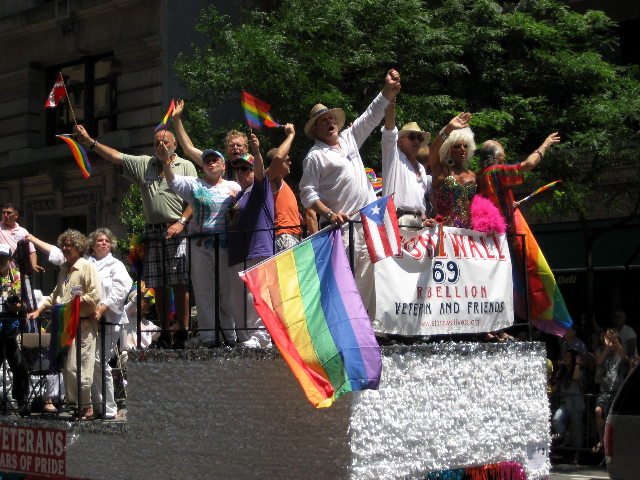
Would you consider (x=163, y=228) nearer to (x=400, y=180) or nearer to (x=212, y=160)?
(x=212, y=160)

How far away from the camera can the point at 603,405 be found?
1084cm

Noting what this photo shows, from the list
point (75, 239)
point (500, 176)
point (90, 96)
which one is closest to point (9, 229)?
point (75, 239)

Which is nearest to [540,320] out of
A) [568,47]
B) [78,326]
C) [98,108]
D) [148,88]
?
[78,326]

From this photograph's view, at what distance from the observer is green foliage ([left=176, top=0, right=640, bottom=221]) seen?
13.0m

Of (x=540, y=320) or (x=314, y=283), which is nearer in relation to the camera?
(x=314, y=283)

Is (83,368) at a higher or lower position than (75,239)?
lower

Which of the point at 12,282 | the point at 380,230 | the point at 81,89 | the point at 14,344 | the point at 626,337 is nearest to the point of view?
the point at 380,230

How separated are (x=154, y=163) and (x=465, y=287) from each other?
2883mm

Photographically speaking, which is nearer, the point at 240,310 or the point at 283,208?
the point at 240,310

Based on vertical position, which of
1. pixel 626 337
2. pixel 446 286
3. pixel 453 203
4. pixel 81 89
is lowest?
Result: pixel 626 337

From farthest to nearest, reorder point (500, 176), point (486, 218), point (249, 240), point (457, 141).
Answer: point (457, 141), point (500, 176), point (486, 218), point (249, 240)

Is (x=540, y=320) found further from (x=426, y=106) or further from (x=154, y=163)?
(x=426, y=106)

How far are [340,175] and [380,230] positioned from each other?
2.83 ft

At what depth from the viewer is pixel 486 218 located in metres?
6.23
